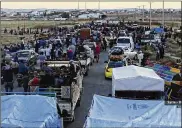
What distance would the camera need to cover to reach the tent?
36.7ft

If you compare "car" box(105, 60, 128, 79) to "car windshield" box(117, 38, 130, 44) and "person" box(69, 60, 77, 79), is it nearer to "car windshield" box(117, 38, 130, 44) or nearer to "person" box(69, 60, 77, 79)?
"person" box(69, 60, 77, 79)

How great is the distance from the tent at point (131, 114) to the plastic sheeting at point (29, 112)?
3.55ft

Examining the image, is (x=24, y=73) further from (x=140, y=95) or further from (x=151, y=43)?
(x=151, y=43)

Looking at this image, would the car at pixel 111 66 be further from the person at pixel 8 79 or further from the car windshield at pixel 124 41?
the car windshield at pixel 124 41

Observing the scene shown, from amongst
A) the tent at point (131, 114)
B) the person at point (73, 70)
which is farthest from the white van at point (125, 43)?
the tent at point (131, 114)

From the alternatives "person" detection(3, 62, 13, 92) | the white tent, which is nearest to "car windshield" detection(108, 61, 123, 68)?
"person" detection(3, 62, 13, 92)

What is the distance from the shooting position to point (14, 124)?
444 inches

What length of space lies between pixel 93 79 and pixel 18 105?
13.3 m

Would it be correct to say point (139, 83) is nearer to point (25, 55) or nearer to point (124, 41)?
point (25, 55)

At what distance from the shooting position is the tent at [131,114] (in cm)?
1119

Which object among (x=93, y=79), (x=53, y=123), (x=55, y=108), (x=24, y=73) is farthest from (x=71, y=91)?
(x=93, y=79)

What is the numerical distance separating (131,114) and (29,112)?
9.46ft

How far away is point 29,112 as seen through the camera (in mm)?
12734

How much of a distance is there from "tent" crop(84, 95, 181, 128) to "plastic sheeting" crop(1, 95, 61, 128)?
1081mm
